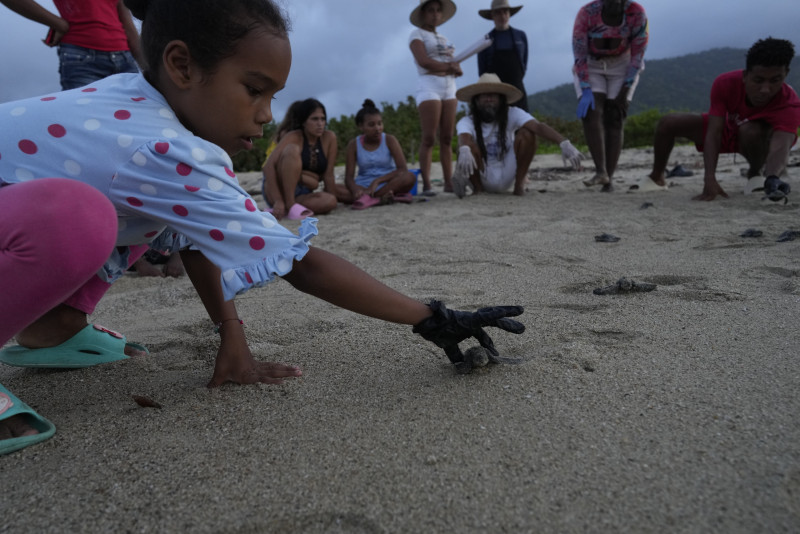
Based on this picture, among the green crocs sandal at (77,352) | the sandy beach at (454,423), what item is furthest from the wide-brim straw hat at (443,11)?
the green crocs sandal at (77,352)

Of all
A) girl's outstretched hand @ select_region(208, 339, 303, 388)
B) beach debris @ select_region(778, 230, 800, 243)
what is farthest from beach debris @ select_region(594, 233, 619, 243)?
girl's outstretched hand @ select_region(208, 339, 303, 388)

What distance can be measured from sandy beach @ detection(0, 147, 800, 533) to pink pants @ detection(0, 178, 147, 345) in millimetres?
284

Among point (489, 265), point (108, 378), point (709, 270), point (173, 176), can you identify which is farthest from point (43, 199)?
point (709, 270)

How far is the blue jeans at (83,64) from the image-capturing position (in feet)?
8.64

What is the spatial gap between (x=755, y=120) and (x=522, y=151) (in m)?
1.65

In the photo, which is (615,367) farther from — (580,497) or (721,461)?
(580,497)

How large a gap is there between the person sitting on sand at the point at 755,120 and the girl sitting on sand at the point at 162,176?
333cm

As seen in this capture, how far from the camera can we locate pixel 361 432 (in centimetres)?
107

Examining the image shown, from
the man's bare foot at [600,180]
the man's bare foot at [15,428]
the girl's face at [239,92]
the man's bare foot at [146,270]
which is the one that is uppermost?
the girl's face at [239,92]

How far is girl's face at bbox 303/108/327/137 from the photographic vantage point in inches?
180

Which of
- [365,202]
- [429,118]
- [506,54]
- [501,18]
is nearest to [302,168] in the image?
[365,202]

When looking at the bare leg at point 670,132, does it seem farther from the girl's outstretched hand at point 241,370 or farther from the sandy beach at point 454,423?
the girl's outstretched hand at point 241,370

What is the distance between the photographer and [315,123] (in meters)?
4.57

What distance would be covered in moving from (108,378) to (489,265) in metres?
1.51
